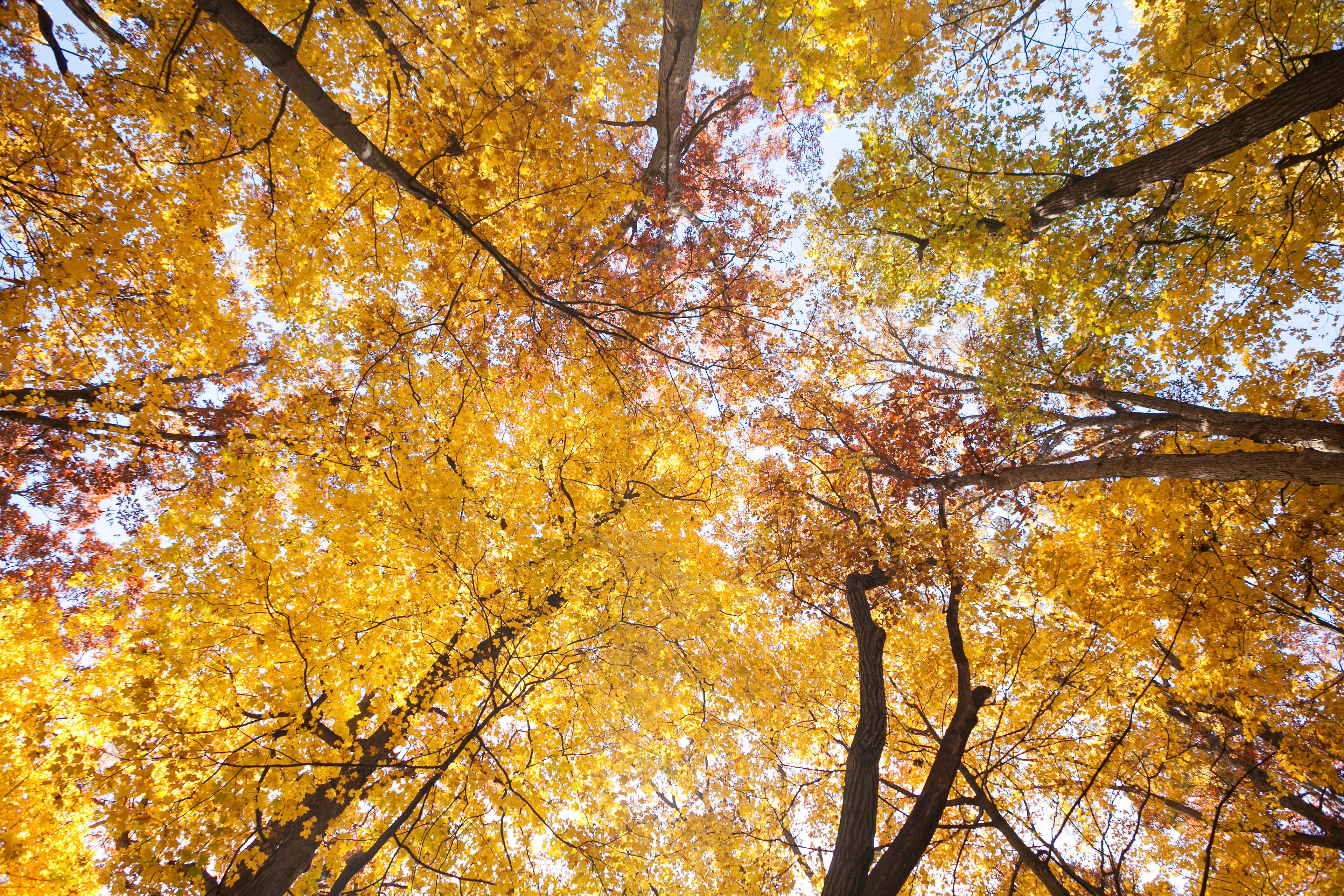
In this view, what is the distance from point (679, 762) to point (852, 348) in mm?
8626

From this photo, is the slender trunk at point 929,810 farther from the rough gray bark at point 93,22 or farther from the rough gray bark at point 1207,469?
the rough gray bark at point 93,22

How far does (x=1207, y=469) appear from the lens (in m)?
4.95

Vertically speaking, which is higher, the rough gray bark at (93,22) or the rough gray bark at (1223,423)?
the rough gray bark at (1223,423)

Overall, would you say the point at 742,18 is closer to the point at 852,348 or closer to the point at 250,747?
the point at 852,348

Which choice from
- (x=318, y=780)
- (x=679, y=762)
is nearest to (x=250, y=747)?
(x=318, y=780)

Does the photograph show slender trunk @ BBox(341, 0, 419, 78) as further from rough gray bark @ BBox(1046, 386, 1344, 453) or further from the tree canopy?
rough gray bark @ BBox(1046, 386, 1344, 453)

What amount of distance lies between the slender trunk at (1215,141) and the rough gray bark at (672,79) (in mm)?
4843

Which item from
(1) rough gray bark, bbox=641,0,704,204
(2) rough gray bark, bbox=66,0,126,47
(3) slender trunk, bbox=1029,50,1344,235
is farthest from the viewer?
(1) rough gray bark, bbox=641,0,704,204

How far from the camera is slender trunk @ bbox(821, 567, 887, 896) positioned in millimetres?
4320

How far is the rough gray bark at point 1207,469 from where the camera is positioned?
431 centimetres

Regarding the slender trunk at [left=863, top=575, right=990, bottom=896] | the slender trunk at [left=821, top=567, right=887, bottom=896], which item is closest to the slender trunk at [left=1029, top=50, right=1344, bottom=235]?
the slender trunk at [left=821, top=567, right=887, bottom=896]

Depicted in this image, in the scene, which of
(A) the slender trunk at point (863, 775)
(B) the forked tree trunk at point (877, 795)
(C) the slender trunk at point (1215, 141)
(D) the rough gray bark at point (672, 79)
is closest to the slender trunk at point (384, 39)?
(D) the rough gray bark at point (672, 79)

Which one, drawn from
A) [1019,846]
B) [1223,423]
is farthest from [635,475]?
[1223,423]

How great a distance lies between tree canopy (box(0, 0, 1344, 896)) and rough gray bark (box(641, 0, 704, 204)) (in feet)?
0.25
